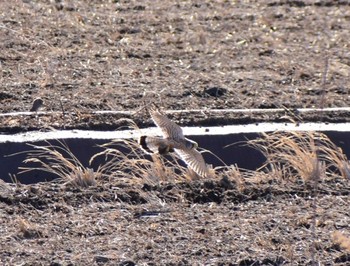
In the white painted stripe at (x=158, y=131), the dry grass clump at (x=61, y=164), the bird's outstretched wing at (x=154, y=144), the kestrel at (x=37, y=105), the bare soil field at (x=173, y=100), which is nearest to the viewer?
the bare soil field at (x=173, y=100)

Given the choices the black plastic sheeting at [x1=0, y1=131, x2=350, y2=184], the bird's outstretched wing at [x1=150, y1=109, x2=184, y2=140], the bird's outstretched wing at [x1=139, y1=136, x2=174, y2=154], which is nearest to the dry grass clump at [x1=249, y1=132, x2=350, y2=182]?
the black plastic sheeting at [x1=0, y1=131, x2=350, y2=184]

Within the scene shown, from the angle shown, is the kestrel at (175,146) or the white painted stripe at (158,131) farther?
the white painted stripe at (158,131)

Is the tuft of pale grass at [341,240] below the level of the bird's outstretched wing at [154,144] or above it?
below

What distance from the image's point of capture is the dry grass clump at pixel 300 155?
751 cm

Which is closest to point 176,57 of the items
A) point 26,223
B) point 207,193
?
point 207,193

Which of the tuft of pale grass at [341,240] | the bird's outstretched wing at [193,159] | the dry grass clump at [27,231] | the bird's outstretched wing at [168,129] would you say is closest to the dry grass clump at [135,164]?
the bird's outstretched wing at [168,129]

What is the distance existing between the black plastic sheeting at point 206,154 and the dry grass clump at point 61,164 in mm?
58

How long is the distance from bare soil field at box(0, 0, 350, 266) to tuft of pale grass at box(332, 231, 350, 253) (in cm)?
1

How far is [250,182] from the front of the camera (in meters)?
7.44

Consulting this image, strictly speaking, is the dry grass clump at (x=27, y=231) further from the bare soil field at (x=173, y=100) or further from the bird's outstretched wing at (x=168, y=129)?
the bird's outstretched wing at (x=168, y=129)

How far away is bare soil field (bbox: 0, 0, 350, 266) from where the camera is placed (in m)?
6.31

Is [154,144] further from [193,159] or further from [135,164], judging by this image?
[135,164]

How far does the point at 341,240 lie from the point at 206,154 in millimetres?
2023

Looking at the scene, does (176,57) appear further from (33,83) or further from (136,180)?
(136,180)
